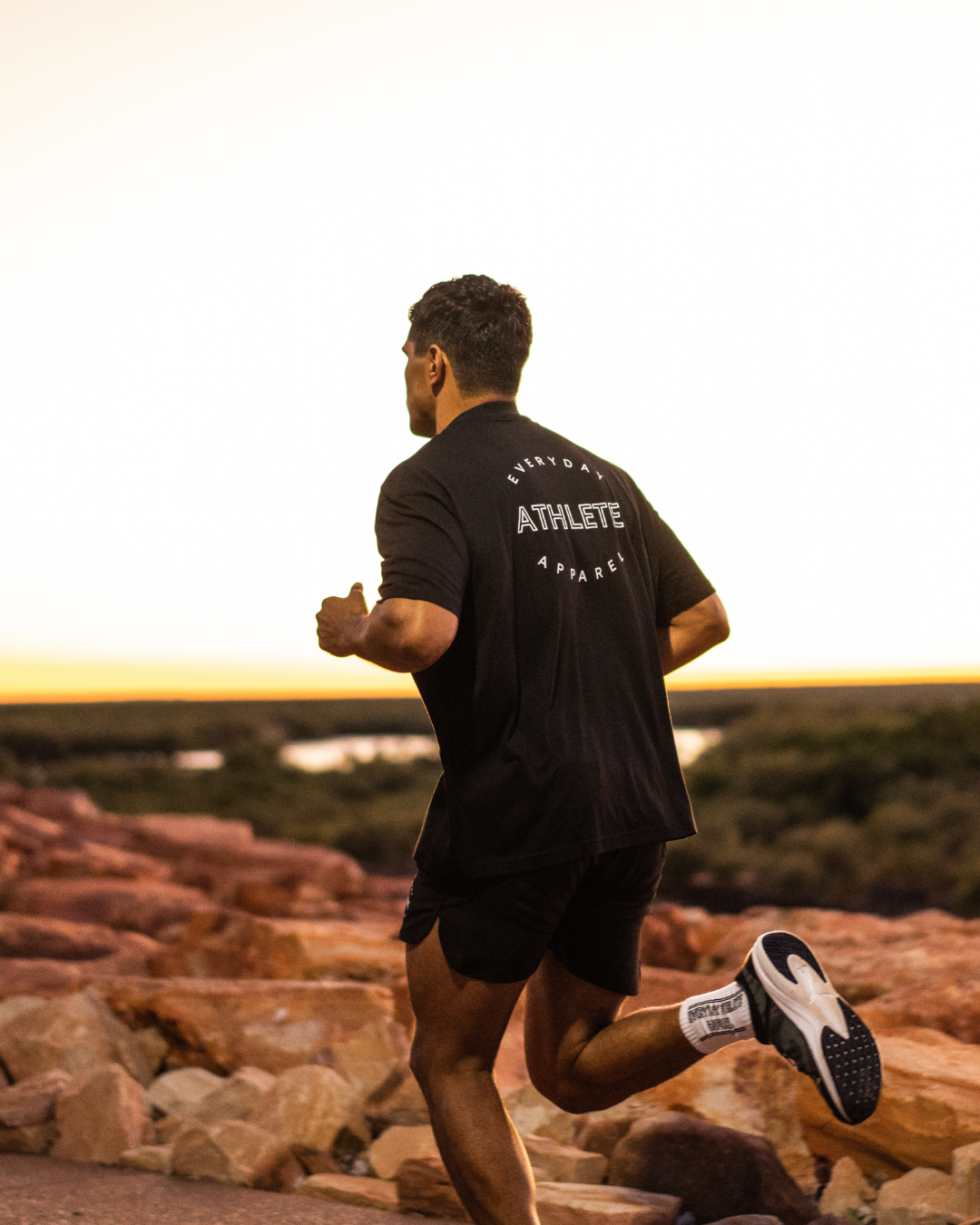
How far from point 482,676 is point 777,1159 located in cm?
196

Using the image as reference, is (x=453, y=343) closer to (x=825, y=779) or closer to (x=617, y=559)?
(x=617, y=559)

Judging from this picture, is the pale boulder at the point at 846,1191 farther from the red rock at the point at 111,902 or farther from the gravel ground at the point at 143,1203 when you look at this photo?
the red rock at the point at 111,902

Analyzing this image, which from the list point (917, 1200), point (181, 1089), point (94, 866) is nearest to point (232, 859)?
point (94, 866)

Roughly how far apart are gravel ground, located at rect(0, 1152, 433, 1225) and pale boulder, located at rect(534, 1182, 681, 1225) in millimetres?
409

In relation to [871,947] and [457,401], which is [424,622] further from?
[871,947]

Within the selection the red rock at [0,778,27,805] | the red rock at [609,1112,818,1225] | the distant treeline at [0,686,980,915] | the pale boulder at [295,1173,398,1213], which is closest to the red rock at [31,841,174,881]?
the red rock at [0,778,27,805]

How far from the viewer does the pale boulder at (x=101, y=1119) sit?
4293mm

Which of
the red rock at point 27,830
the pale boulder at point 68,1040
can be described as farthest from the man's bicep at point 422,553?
the red rock at point 27,830

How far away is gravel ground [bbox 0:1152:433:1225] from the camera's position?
12.2ft

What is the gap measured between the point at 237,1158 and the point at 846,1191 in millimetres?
1812

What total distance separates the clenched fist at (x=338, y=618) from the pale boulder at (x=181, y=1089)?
2569mm

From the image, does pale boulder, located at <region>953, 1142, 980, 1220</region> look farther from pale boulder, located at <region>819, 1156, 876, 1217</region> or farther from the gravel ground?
the gravel ground

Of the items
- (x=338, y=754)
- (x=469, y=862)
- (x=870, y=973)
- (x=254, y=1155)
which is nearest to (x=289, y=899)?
(x=870, y=973)

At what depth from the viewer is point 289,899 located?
9.68 metres
